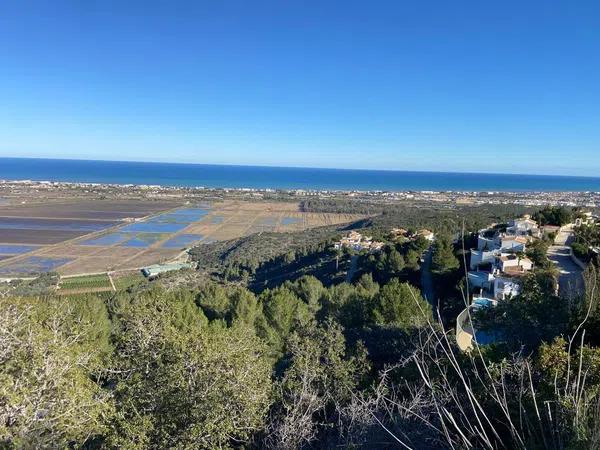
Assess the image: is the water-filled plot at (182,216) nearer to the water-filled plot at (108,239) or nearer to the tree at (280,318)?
the water-filled plot at (108,239)

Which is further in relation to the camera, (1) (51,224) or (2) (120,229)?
(1) (51,224)

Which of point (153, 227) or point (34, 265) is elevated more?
point (153, 227)

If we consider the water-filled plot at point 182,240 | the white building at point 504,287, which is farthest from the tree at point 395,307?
the water-filled plot at point 182,240

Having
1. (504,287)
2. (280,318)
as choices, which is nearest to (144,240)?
(280,318)

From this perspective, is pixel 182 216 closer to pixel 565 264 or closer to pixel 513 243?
pixel 513 243

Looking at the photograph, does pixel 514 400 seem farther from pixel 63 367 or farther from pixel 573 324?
pixel 63 367

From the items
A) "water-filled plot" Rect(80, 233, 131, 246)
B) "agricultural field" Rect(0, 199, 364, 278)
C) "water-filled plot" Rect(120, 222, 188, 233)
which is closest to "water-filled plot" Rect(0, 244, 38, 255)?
"agricultural field" Rect(0, 199, 364, 278)

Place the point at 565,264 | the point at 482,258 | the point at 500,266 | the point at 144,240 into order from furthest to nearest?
the point at 144,240, the point at 482,258, the point at 565,264, the point at 500,266
